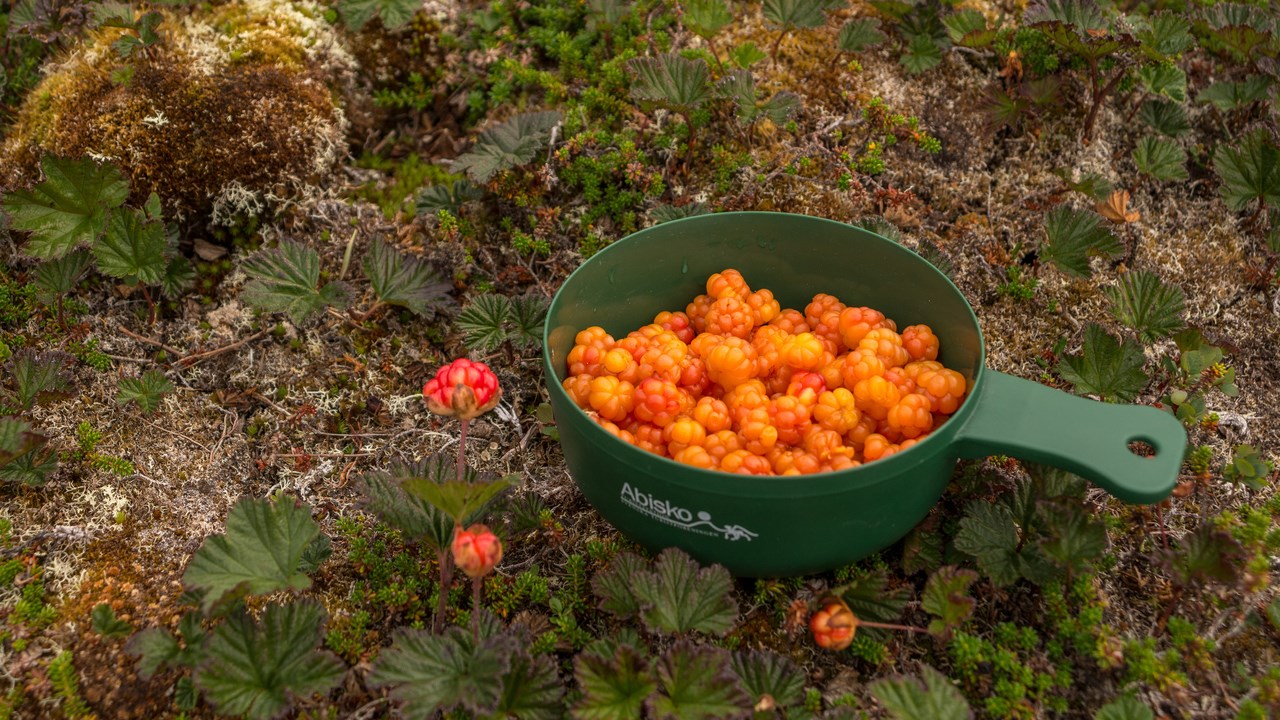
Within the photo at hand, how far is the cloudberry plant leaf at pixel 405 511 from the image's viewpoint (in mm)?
2342

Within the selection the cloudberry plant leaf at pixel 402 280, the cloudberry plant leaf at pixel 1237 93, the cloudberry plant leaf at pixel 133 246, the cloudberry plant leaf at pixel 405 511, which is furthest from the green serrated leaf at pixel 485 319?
the cloudberry plant leaf at pixel 1237 93

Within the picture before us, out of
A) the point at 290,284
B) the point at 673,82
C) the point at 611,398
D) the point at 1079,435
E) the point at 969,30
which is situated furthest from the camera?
the point at 969,30

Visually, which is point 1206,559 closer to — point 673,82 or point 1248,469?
point 1248,469

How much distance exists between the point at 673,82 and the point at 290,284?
1372mm

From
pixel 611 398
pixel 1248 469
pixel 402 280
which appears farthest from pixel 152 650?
pixel 1248 469

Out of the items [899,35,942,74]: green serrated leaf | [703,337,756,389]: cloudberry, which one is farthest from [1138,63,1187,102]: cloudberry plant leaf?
[703,337,756,389]: cloudberry

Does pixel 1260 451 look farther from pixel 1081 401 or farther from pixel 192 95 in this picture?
pixel 192 95

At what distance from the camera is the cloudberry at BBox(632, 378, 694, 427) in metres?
2.31

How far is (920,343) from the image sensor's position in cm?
248

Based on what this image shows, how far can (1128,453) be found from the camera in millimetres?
2074

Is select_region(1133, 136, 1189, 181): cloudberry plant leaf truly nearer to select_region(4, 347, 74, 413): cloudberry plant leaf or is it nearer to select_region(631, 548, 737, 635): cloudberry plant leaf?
select_region(631, 548, 737, 635): cloudberry plant leaf

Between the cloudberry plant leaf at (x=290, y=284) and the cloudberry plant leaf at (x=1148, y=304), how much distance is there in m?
2.30

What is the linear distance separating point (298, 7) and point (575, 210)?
142 centimetres

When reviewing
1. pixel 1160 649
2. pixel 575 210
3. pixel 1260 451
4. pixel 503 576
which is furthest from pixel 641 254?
pixel 1260 451
